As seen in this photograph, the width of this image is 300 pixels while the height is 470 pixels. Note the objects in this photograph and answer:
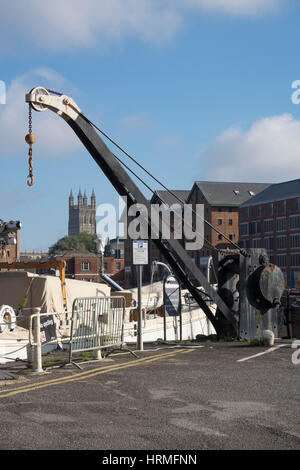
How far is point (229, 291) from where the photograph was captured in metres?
18.4

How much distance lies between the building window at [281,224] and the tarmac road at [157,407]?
3710 inches

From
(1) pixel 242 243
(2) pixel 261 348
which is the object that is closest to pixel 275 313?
(2) pixel 261 348

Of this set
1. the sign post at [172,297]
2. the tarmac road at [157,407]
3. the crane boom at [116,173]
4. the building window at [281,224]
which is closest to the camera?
the tarmac road at [157,407]

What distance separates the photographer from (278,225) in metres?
107

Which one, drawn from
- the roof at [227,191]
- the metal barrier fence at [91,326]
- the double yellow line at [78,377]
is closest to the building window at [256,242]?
the roof at [227,191]

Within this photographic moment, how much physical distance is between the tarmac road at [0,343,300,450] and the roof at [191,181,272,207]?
109751 millimetres

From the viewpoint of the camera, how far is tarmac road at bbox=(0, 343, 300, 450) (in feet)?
21.6

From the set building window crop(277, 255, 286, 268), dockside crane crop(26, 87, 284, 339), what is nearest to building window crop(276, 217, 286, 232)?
building window crop(277, 255, 286, 268)

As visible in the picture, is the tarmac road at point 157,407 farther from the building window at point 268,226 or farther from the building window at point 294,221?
the building window at point 268,226

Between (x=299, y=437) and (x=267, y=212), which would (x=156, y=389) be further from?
(x=267, y=212)

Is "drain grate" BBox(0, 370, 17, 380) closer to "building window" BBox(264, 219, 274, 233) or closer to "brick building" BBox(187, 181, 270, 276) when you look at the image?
"building window" BBox(264, 219, 274, 233)

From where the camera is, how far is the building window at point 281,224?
345 ft
